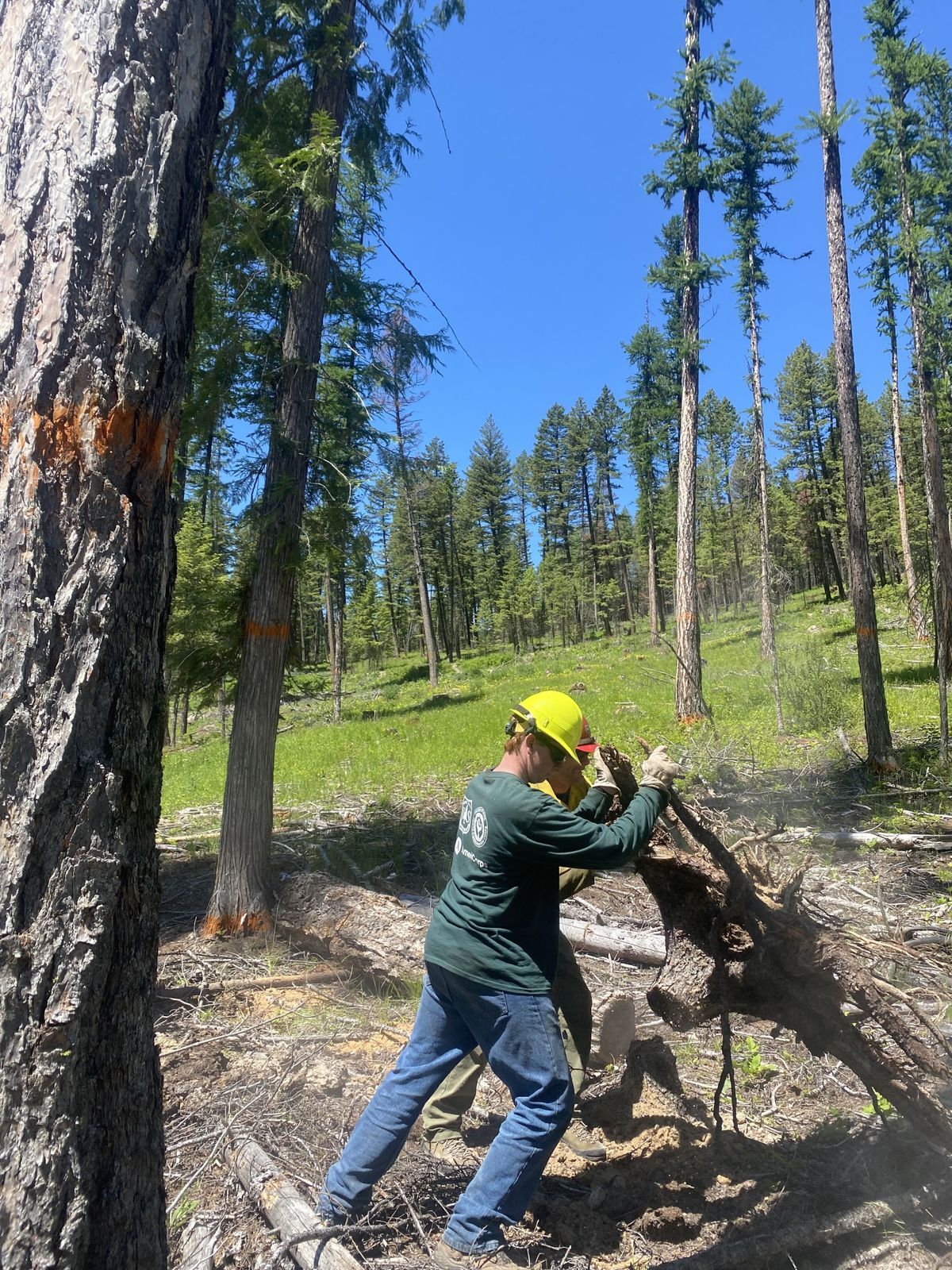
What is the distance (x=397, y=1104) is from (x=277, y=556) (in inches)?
192

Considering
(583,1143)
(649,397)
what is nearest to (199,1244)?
(583,1143)

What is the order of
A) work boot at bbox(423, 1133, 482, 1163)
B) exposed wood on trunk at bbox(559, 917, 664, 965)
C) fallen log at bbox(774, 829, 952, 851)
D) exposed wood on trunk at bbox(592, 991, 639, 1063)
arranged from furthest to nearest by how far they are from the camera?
fallen log at bbox(774, 829, 952, 851) < exposed wood on trunk at bbox(559, 917, 664, 965) < exposed wood on trunk at bbox(592, 991, 639, 1063) < work boot at bbox(423, 1133, 482, 1163)

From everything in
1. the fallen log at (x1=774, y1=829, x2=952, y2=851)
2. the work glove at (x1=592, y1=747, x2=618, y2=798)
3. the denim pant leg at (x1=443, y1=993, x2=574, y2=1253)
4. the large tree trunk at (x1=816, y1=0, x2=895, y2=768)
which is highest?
the large tree trunk at (x1=816, y1=0, x2=895, y2=768)

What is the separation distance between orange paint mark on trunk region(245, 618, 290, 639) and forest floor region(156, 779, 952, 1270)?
2605 millimetres

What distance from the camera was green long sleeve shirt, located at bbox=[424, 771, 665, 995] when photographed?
2.67m

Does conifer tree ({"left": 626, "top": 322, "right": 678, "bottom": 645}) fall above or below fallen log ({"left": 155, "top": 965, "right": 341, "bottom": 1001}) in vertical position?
above

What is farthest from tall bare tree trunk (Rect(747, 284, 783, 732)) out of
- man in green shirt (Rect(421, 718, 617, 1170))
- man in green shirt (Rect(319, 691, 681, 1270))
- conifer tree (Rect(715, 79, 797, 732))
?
man in green shirt (Rect(319, 691, 681, 1270))

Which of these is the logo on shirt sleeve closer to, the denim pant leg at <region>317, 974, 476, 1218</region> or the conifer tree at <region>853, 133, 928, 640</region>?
the denim pant leg at <region>317, 974, 476, 1218</region>

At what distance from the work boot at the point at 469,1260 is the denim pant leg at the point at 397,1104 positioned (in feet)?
1.03

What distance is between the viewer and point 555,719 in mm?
2912

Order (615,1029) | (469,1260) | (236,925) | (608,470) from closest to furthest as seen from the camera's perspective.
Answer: (469,1260), (615,1029), (236,925), (608,470)

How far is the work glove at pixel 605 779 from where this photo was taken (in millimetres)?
3041

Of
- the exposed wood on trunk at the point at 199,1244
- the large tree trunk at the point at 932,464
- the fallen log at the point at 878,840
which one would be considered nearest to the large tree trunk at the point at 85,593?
the exposed wood on trunk at the point at 199,1244

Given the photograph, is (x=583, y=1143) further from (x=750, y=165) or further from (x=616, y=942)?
(x=750, y=165)
